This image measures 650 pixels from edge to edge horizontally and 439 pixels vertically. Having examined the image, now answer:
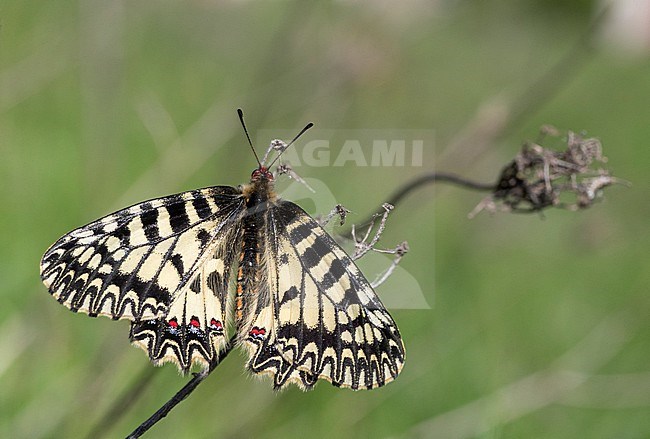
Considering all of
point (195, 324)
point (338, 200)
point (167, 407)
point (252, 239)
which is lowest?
point (167, 407)

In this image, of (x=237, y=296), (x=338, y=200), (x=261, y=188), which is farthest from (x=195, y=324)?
(x=338, y=200)

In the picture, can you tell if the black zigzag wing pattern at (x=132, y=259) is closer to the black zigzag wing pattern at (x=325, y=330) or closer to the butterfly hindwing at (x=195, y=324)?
the butterfly hindwing at (x=195, y=324)

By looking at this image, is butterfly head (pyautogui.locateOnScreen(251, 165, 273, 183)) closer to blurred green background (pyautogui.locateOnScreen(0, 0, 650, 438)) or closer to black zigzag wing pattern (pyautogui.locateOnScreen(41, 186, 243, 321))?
black zigzag wing pattern (pyautogui.locateOnScreen(41, 186, 243, 321))

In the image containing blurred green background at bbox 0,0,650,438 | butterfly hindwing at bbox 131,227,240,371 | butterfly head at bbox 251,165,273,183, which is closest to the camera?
butterfly hindwing at bbox 131,227,240,371

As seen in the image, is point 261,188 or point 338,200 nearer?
point 261,188

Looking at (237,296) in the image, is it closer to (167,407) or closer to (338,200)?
(167,407)

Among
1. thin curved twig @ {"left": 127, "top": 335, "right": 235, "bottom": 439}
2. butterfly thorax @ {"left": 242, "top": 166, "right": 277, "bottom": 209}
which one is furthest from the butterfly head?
thin curved twig @ {"left": 127, "top": 335, "right": 235, "bottom": 439}

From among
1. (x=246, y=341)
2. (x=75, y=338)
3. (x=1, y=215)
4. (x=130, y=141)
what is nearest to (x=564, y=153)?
(x=246, y=341)
